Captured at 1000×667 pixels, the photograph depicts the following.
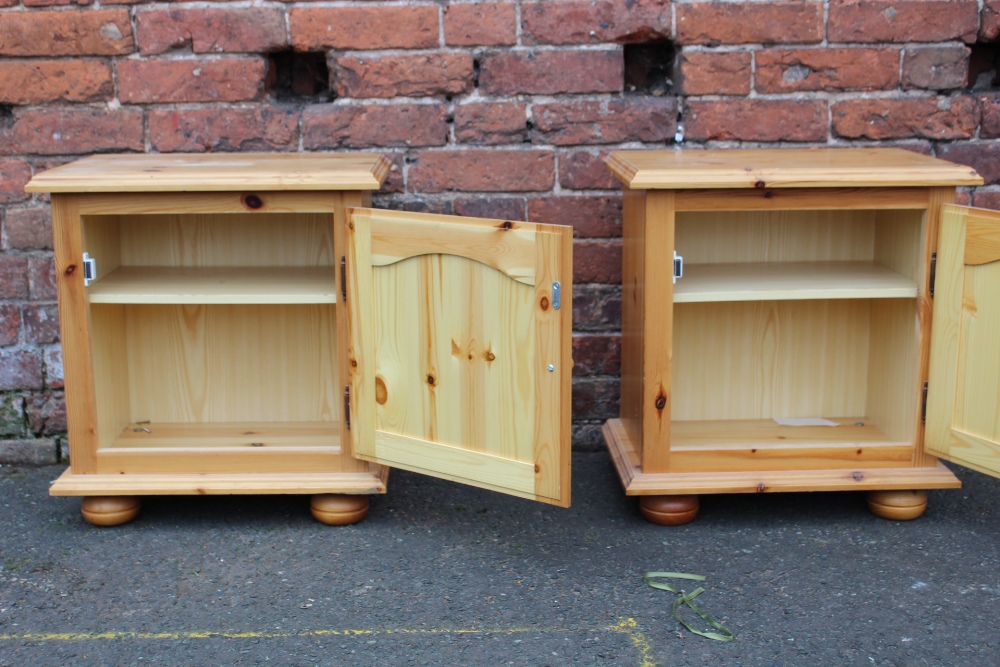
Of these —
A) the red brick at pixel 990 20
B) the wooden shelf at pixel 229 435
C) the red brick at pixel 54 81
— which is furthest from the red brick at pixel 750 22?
the red brick at pixel 54 81

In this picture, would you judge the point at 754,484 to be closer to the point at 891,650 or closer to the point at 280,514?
the point at 891,650

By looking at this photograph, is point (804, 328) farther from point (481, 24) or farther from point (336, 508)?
point (336, 508)

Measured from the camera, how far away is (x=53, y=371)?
3.07 metres

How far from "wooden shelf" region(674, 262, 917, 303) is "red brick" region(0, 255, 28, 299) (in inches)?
67.7

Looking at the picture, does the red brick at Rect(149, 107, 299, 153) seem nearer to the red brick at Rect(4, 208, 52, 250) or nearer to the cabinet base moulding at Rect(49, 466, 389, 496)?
the red brick at Rect(4, 208, 52, 250)

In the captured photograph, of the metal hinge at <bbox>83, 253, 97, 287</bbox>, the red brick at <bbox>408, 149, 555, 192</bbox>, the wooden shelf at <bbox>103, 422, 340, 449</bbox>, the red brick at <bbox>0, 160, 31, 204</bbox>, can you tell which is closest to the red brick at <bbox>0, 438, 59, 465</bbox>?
the wooden shelf at <bbox>103, 422, 340, 449</bbox>

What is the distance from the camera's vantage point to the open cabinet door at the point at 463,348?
7.49 ft

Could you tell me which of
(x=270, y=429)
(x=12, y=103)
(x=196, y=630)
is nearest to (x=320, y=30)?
(x=12, y=103)

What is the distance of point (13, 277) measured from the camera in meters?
3.00

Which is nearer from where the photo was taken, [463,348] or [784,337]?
[463,348]

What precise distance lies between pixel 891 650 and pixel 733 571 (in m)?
0.40

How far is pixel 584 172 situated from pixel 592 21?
38 cm

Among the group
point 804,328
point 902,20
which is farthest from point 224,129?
point 902,20

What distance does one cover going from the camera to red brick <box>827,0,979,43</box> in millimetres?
2889
